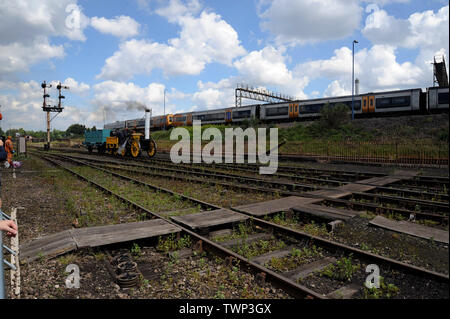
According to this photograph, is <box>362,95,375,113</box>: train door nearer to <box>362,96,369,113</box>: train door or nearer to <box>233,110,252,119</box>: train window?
<box>362,96,369,113</box>: train door

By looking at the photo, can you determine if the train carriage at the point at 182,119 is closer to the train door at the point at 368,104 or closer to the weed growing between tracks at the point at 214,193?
the train door at the point at 368,104

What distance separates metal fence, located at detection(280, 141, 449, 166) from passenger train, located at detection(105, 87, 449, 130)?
5869 mm

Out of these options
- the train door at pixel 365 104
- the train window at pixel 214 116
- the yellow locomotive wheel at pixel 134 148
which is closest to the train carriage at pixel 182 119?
the train window at pixel 214 116

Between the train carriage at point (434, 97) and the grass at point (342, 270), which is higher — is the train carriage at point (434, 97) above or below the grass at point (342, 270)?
Result: above

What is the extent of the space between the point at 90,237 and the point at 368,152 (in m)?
17.6

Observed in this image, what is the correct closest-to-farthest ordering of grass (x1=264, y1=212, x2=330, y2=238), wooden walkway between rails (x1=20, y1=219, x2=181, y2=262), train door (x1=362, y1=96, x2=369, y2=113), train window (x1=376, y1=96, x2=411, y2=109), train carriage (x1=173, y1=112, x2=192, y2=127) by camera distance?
wooden walkway between rails (x1=20, y1=219, x2=181, y2=262) → grass (x1=264, y1=212, x2=330, y2=238) → train window (x1=376, y1=96, x2=411, y2=109) → train door (x1=362, y1=96, x2=369, y2=113) → train carriage (x1=173, y1=112, x2=192, y2=127)

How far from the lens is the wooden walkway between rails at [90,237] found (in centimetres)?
427

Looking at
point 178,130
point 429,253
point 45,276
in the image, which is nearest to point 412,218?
point 429,253

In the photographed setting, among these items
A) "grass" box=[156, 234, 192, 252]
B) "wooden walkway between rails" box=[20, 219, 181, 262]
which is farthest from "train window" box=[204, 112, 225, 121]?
"grass" box=[156, 234, 192, 252]

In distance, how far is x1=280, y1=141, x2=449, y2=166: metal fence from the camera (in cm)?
1502

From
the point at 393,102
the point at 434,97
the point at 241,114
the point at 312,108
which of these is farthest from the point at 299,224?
the point at 241,114

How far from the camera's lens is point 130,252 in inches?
182

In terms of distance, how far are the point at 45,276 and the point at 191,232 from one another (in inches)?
84.0

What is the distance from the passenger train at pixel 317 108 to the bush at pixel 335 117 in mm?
2326
